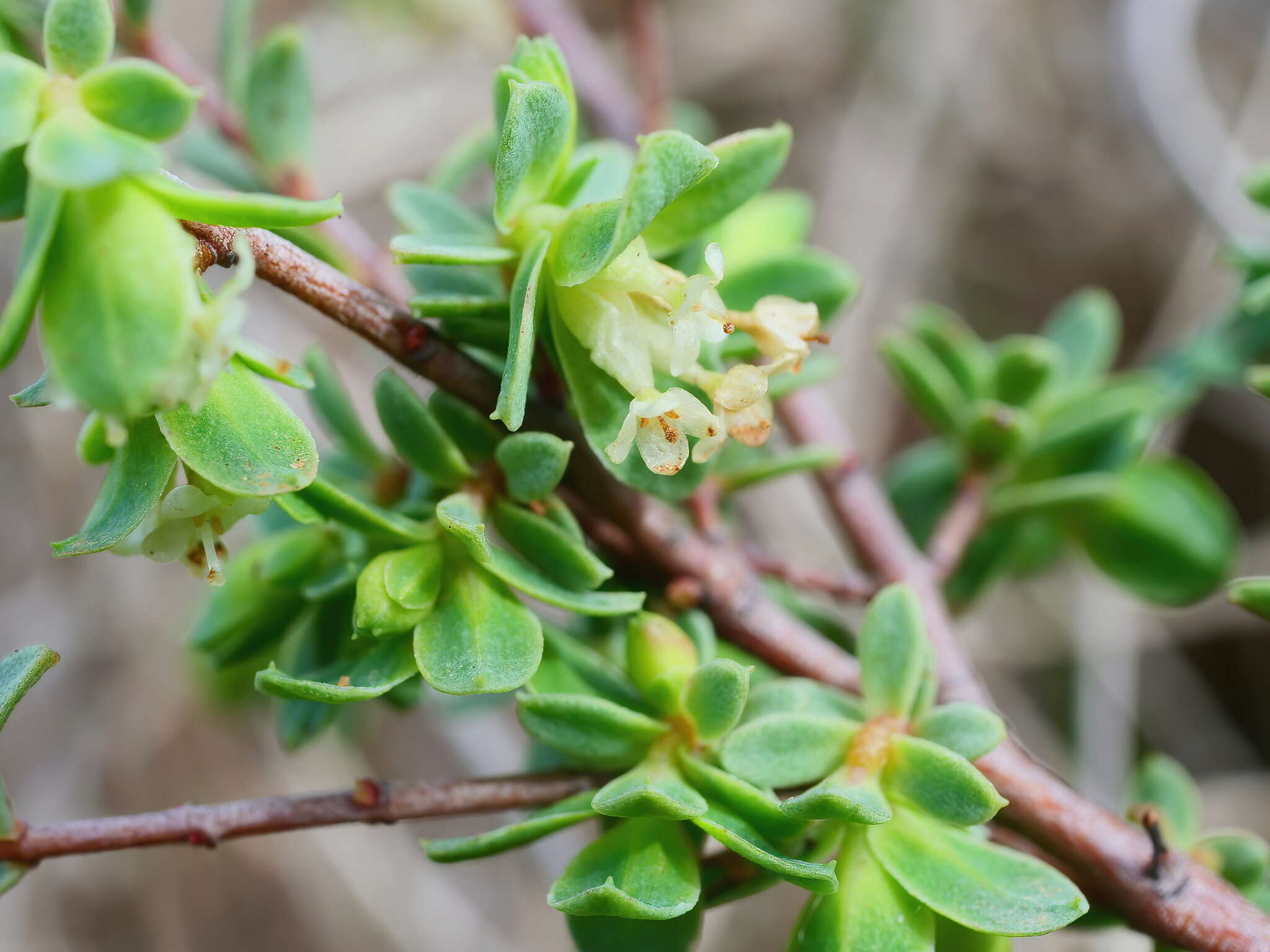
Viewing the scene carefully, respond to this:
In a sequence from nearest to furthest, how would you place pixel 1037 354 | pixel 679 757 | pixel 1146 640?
pixel 679 757 < pixel 1037 354 < pixel 1146 640

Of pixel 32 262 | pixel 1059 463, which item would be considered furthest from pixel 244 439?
pixel 1059 463

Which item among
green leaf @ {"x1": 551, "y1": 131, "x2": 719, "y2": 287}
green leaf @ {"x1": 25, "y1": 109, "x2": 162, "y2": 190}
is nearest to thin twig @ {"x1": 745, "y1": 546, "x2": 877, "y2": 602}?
green leaf @ {"x1": 551, "y1": 131, "x2": 719, "y2": 287}

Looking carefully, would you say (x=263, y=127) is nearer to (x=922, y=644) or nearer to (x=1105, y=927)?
(x=922, y=644)

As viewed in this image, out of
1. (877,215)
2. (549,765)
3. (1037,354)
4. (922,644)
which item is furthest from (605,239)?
(877,215)

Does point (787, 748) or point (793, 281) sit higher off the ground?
point (793, 281)

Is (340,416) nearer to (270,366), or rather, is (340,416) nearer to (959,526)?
(270,366)

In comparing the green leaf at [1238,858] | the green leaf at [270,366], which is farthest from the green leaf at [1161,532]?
the green leaf at [270,366]

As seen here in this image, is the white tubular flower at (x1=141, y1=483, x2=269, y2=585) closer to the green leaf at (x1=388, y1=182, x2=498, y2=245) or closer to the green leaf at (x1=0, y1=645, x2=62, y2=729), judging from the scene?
the green leaf at (x1=0, y1=645, x2=62, y2=729)
